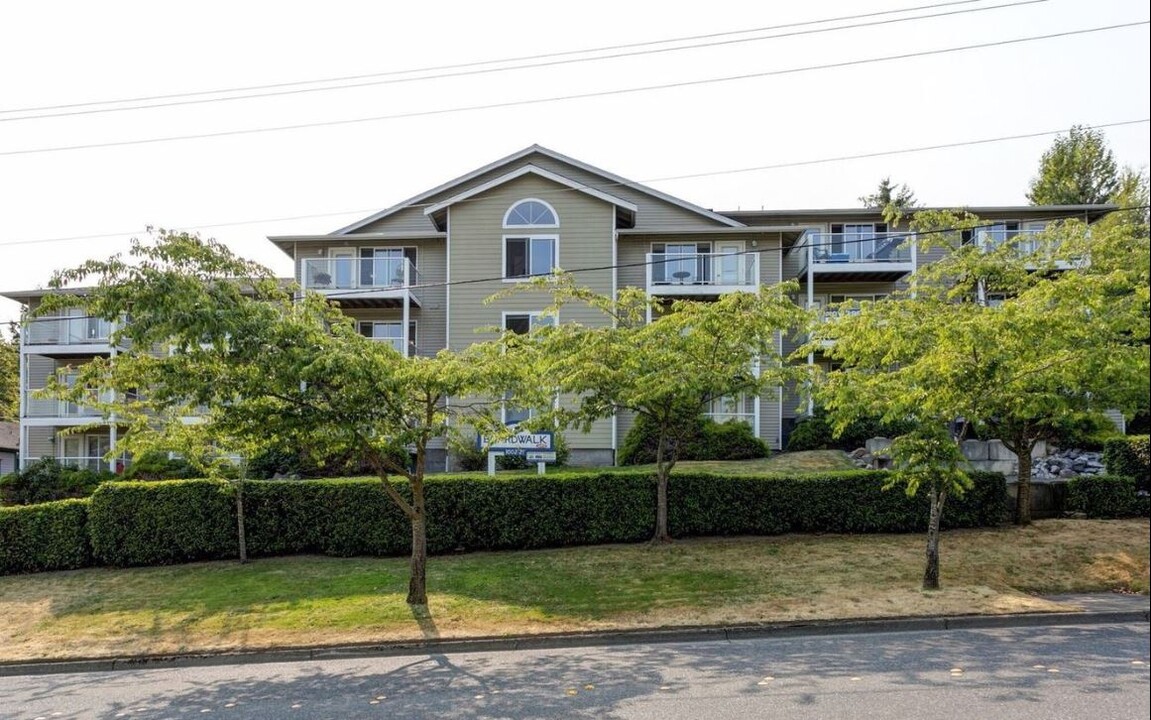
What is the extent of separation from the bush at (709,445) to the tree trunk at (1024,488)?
862 centimetres

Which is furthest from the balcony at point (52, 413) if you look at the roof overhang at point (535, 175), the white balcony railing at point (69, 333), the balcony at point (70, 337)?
the roof overhang at point (535, 175)

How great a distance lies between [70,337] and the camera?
97.9 feet

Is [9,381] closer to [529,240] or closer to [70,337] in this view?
[70,337]

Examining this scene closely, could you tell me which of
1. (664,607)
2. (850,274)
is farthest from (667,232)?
(664,607)

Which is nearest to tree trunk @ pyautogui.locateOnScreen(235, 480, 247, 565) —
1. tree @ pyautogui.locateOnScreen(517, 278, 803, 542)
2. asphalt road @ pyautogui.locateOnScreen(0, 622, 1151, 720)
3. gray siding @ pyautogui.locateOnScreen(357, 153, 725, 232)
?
asphalt road @ pyautogui.locateOnScreen(0, 622, 1151, 720)

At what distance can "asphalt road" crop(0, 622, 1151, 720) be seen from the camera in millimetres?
6660

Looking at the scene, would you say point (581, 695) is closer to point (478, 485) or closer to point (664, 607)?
point (664, 607)

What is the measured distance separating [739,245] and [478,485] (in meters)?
14.7

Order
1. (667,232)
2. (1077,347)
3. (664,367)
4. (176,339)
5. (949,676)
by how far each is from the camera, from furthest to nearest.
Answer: (667,232) → (664,367) → (1077,347) → (176,339) → (949,676)

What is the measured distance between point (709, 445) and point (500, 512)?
9.72 m

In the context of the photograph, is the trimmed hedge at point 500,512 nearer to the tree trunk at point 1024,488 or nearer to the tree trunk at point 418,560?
the tree trunk at point 1024,488

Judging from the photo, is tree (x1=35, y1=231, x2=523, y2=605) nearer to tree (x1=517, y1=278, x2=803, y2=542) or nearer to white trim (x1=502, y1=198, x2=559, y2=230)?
tree (x1=517, y1=278, x2=803, y2=542)

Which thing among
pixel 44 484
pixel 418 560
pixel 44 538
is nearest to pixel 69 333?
pixel 44 484

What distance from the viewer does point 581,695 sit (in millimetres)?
7527
